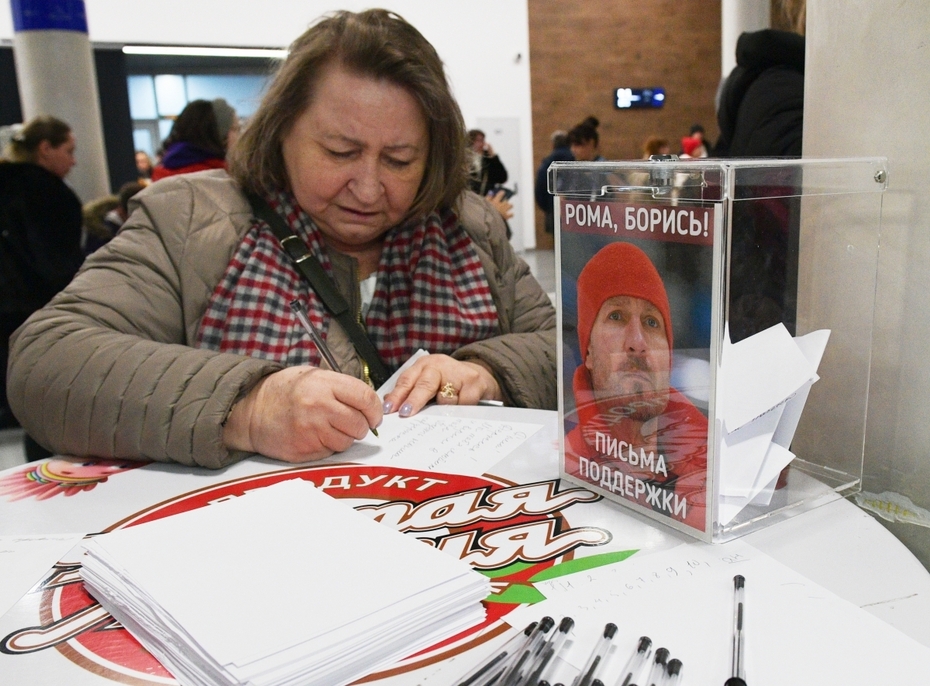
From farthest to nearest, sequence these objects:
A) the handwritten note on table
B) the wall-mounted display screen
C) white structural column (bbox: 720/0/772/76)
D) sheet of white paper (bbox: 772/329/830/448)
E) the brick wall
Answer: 1. the wall-mounted display screen
2. the brick wall
3. white structural column (bbox: 720/0/772/76)
4. the handwritten note on table
5. sheet of white paper (bbox: 772/329/830/448)

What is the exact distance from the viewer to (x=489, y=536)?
0.71 meters

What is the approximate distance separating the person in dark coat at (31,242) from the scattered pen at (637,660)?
9.24 feet

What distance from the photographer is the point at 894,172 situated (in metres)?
0.75

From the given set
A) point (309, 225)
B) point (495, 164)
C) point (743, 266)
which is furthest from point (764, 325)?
point (495, 164)

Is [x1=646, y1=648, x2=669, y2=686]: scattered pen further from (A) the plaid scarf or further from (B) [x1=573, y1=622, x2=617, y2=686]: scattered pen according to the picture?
(A) the plaid scarf

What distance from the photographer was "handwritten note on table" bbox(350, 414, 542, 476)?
91cm

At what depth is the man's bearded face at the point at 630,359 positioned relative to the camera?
2.20ft

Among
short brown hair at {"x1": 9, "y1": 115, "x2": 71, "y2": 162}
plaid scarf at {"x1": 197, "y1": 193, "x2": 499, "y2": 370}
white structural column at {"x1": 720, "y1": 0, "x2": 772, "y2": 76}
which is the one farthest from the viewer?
white structural column at {"x1": 720, "y1": 0, "x2": 772, "y2": 76}

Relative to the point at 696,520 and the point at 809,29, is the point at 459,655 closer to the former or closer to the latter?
the point at 696,520

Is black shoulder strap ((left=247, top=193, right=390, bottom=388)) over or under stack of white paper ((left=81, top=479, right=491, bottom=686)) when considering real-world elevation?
over

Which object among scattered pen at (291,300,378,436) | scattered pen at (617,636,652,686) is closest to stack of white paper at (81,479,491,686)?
scattered pen at (617,636,652,686)

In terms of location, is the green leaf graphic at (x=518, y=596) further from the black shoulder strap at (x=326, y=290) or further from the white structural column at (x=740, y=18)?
the white structural column at (x=740, y=18)

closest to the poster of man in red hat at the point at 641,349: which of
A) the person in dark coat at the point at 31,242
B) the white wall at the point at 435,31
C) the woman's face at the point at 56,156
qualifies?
the person in dark coat at the point at 31,242

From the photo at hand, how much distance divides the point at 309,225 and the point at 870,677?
43.3 inches
